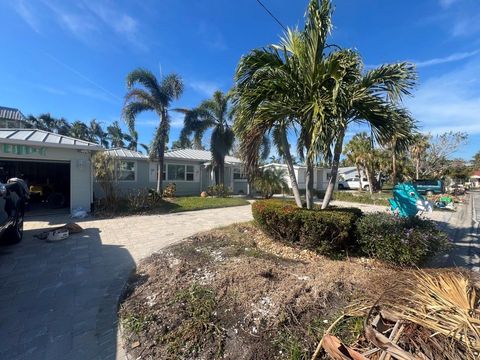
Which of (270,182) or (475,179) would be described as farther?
(475,179)

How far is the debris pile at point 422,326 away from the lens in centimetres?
168

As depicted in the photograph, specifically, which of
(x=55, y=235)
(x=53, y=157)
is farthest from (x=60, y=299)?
(x=53, y=157)

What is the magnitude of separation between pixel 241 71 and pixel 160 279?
15.5 ft

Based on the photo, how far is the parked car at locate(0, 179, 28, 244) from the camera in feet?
16.0

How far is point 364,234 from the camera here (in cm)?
493

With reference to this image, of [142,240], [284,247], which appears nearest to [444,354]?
[284,247]

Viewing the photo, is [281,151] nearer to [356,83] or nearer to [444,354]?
[356,83]

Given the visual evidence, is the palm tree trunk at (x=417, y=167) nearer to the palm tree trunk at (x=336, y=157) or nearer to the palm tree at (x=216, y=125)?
the palm tree at (x=216, y=125)

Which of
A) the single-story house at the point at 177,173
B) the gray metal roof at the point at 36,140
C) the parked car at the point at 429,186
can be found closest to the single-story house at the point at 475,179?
the parked car at the point at 429,186

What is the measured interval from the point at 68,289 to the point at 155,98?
44.1ft

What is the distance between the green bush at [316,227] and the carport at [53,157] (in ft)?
26.2

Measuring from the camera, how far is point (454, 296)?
6.64 feet

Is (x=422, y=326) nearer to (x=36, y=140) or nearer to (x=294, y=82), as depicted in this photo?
(x=294, y=82)

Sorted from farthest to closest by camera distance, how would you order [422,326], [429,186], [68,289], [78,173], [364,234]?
[429,186], [78,173], [364,234], [68,289], [422,326]
